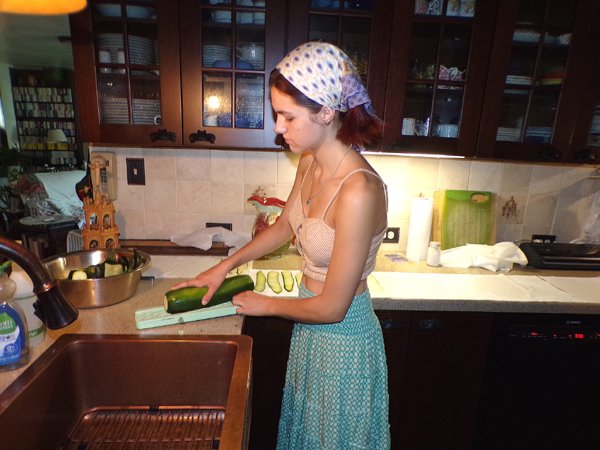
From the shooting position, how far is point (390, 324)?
1.35 meters

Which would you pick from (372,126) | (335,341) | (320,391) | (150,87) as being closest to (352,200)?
(372,126)

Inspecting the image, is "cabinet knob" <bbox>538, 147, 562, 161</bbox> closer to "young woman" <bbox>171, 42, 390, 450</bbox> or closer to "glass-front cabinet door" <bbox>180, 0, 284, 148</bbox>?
"young woman" <bbox>171, 42, 390, 450</bbox>

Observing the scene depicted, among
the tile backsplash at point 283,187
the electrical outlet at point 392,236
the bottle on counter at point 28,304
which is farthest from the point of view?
the electrical outlet at point 392,236

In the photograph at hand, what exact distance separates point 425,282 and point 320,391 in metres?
0.66

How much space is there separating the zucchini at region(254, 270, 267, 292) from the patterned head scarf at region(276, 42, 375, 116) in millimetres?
704

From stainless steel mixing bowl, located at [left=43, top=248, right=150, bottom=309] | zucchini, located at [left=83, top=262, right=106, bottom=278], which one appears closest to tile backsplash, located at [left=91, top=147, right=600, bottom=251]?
stainless steel mixing bowl, located at [left=43, top=248, right=150, bottom=309]

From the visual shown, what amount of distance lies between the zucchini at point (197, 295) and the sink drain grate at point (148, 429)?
256mm

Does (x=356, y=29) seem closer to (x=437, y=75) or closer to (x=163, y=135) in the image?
(x=437, y=75)

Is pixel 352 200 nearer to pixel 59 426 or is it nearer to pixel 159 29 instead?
pixel 59 426

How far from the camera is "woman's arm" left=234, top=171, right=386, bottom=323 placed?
2.89ft

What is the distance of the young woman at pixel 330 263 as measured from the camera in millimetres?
882

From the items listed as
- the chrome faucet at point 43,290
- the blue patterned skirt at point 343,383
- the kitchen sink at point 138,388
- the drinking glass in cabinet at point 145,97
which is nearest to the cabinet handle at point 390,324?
the blue patterned skirt at point 343,383

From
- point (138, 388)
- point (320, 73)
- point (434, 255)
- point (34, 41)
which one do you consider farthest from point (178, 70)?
point (34, 41)

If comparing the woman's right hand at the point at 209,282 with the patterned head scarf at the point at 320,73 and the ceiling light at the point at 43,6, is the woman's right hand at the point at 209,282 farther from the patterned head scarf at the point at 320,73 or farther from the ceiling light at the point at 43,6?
the ceiling light at the point at 43,6
